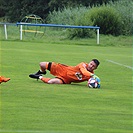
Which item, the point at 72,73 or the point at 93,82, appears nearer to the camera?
the point at 93,82

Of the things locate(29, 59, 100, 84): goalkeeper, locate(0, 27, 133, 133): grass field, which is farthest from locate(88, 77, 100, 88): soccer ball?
locate(0, 27, 133, 133): grass field

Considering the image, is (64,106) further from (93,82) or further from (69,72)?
(69,72)

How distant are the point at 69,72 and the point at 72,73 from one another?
0.10 m

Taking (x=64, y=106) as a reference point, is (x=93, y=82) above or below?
below

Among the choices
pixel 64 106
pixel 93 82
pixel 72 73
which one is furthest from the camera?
pixel 72 73

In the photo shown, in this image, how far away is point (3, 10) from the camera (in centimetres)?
9994

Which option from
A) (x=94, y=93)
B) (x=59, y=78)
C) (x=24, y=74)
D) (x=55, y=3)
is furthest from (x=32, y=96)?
(x=55, y=3)

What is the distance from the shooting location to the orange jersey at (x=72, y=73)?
14727 millimetres

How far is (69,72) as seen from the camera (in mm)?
15023

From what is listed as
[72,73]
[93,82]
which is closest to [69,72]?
[72,73]

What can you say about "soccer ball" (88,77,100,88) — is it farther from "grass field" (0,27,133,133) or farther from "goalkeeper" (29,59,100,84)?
"grass field" (0,27,133,133)

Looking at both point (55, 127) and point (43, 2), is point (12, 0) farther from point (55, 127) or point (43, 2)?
point (55, 127)

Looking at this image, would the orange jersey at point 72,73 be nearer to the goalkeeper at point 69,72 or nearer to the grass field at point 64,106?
the goalkeeper at point 69,72

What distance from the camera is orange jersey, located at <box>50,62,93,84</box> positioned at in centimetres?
1473
